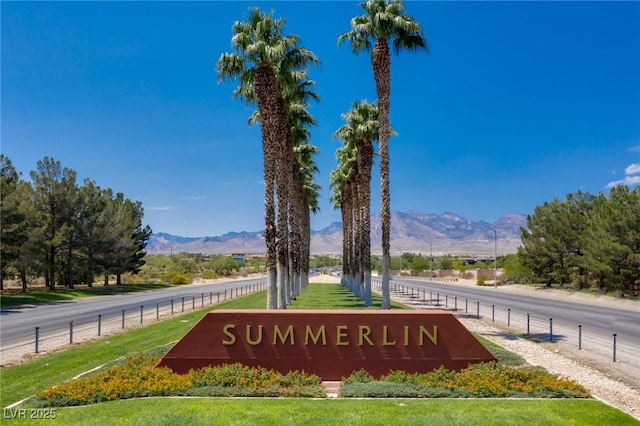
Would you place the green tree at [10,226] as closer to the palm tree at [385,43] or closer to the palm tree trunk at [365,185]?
the palm tree trunk at [365,185]

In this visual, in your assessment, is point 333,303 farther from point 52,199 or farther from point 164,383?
point 52,199

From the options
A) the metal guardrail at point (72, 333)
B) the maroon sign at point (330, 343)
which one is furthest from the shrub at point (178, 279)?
the maroon sign at point (330, 343)

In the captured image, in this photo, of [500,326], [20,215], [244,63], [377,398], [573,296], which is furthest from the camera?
[573,296]

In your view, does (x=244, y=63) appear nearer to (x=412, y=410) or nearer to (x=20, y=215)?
(x=412, y=410)

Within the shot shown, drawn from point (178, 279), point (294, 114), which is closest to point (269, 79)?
point (294, 114)

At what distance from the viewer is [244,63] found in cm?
2581

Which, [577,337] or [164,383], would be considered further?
[577,337]

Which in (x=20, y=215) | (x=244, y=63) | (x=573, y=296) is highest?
(x=244, y=63)

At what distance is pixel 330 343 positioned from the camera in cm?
1472

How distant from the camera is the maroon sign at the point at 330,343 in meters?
14.5

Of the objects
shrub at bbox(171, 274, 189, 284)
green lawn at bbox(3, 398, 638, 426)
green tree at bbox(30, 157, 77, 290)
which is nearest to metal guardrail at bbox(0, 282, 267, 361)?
green lawn at bbox(3, 398, 638, 426)

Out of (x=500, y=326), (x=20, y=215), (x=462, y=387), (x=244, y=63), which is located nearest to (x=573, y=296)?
(x=500, y=326)

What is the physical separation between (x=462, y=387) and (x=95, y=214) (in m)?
63.0

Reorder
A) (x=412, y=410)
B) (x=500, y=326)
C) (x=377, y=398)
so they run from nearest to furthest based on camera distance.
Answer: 1. (x=412, y=410)
2. (x=377, y=398)
3. (x=500, y=326)
